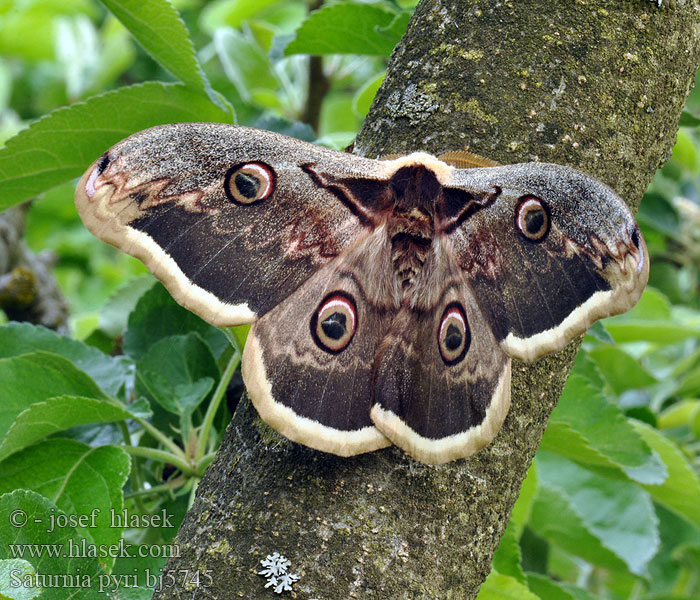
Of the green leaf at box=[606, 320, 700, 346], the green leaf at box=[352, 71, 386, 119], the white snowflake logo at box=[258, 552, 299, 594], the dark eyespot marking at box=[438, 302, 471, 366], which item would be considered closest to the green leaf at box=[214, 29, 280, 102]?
the green leaf at box=[352, 71, 386, 119]

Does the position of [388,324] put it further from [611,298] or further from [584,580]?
[584,580]

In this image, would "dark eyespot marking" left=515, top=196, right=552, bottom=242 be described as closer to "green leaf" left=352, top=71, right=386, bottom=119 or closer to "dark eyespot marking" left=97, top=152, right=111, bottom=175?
"dark eyespot marking" left=97, top=152, right=111, bottom=175

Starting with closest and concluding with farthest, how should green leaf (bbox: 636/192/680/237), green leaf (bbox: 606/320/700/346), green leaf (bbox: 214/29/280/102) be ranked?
1. green leaf (bbox: 606/320/700/346)
2. green leaf (bbox: 214/29/280/102)
3. green leaf (bbox: 636/192/680/237)

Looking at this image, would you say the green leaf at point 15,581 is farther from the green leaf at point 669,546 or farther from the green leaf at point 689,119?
the green leaf at point 669,546

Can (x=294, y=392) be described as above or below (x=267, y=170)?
below

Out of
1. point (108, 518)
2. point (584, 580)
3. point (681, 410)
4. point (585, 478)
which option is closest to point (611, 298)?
point (108, 518)

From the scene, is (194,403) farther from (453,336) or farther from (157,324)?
(453,336)

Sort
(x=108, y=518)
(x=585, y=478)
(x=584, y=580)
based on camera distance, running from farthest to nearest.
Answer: (x=584, y=580)
(x=585, y=478)
(x=108, y=518)
